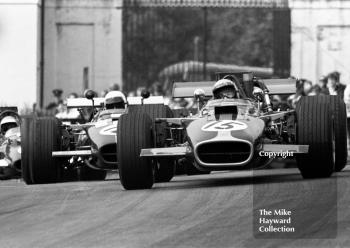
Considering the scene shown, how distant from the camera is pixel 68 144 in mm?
20000

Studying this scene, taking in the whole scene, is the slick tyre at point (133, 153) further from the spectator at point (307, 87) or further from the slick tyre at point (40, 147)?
the spectator at point (307, 87)

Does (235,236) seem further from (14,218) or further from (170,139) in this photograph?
(170,139)

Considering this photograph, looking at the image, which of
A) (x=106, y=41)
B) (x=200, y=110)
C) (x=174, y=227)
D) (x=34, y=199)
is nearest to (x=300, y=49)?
(x=106, y=41)

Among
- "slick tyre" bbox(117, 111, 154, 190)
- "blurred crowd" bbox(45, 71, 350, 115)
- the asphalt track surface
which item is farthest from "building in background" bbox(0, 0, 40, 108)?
"slick tyre" bbox(117, 111, 154, 190)

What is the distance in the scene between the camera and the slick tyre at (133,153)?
16859 mm

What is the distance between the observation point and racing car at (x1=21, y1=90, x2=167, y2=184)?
62.0 ft

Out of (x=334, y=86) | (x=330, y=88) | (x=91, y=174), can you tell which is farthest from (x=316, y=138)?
(x=330, y=88)

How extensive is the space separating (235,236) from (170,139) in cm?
587

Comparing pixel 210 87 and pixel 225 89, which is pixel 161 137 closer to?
pixel 225 89

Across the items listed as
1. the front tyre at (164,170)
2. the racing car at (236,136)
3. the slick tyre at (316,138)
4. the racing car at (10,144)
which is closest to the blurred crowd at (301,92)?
the racing car at (10,144)

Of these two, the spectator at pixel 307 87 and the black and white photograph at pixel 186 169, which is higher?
the spectator at pixel 307 87

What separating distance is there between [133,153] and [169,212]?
2.79 m

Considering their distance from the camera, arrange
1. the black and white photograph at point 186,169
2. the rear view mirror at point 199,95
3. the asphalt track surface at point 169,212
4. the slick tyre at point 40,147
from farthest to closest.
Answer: the slick tyre at point 40,147
the rear view mirror at point 199,95
the black and white photograph at point 186,169
the asphalt track surface at point 169,212

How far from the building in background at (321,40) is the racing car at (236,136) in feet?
51.3
